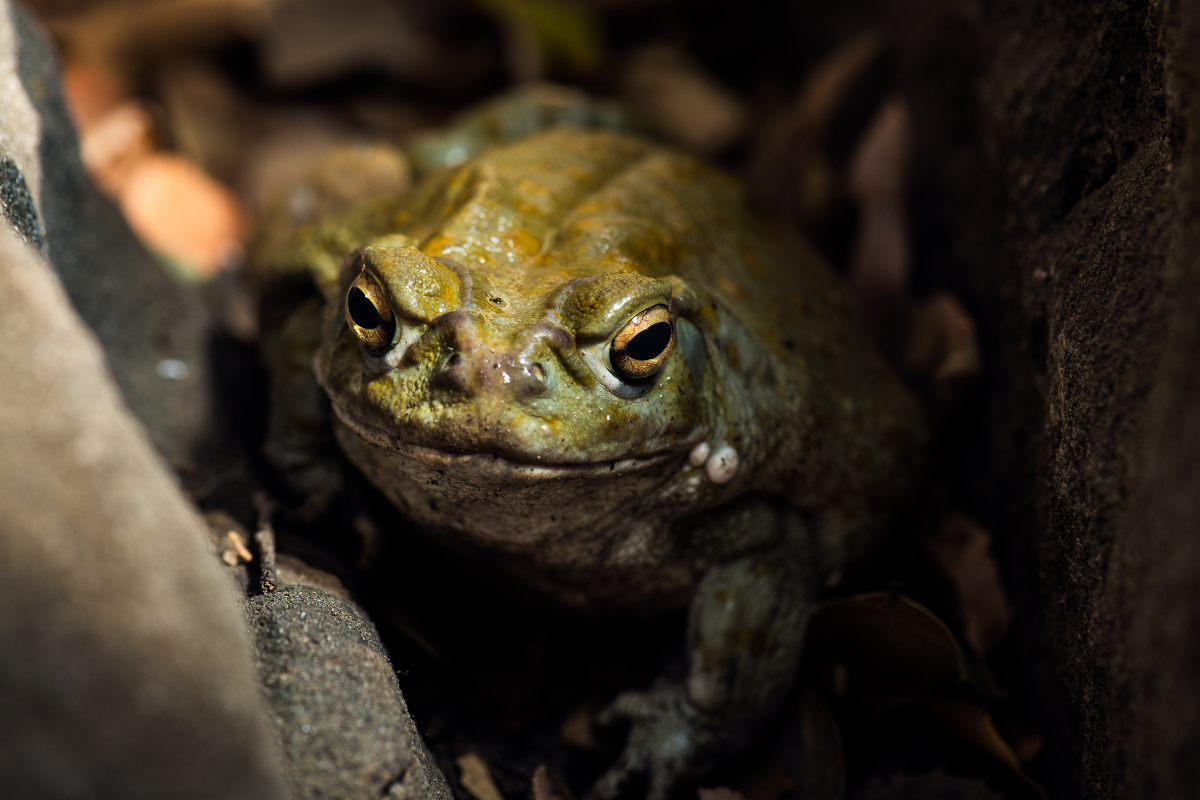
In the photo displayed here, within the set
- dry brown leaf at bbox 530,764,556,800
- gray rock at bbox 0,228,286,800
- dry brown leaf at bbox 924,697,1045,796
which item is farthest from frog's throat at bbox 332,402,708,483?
dry brown leaf at bbox 924,697,1045,796

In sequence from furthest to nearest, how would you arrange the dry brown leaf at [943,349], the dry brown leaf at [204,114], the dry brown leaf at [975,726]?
the dry brown leaf at [204,114]
the dry brown leaf at [943,349]
the dry brown leaf at [975,726]

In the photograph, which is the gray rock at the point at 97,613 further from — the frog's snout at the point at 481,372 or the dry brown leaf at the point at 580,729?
the dry brown leaf at the point at 580,729

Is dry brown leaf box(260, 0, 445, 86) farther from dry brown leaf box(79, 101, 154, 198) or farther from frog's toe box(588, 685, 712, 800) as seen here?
frog's toe box(588, 685, 712, 800)

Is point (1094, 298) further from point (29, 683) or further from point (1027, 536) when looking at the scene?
point (29, 683)

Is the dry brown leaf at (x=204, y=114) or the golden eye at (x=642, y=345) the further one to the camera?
the dry brown leaf at (x=204, y=114)

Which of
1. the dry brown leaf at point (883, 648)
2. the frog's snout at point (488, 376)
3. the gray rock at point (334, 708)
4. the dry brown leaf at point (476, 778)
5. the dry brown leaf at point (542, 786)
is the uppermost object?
the frog's snout at point (488, 376)

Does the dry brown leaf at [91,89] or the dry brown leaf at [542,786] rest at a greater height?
the dry brown leaf at [542,786]

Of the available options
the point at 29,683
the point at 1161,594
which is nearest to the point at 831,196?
the point at 1161,594

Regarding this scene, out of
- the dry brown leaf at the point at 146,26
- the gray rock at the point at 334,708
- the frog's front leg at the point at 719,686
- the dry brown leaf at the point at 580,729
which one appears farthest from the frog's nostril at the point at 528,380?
the dry brown leaf at the point at 146,26
